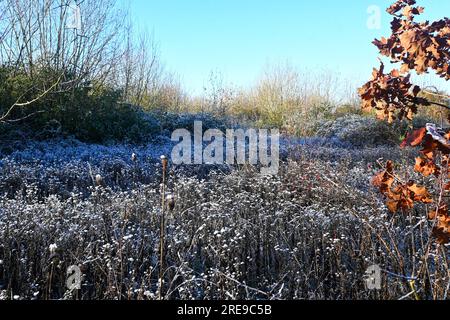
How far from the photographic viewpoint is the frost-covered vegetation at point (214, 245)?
2.61 metres

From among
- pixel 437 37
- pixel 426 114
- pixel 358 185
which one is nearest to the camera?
pixel 437 37

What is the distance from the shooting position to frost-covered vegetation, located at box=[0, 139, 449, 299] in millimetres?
2609

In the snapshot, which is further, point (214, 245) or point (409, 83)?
point (214, 245)

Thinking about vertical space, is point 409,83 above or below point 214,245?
above

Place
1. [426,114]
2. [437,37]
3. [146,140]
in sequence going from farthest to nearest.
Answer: [426,114], [146,140], [437,37]

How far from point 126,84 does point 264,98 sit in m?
5.77

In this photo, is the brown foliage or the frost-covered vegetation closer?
the brown foliage

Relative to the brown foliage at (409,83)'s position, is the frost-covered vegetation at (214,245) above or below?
below

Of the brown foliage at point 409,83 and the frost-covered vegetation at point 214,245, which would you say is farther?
the frost-covered vegetation at point 214,245

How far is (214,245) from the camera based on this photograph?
127 inches
